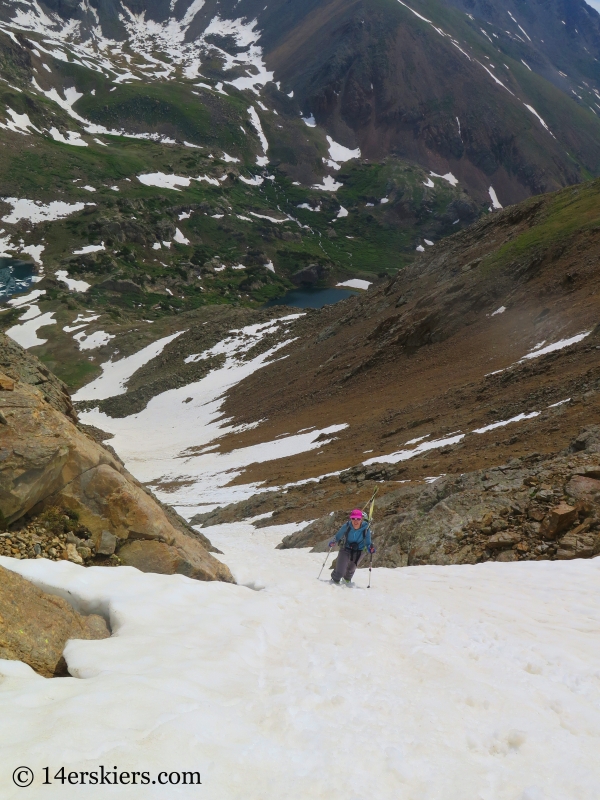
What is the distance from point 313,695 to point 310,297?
16575 centimetres

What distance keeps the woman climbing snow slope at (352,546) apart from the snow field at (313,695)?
154cm

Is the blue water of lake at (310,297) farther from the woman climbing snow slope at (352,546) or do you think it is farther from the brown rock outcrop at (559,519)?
the woman climbing snow slope at (352,546)

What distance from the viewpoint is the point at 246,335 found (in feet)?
269

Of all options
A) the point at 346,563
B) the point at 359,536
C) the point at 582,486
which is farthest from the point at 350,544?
the point at 582,486

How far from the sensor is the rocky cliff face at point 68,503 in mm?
8703

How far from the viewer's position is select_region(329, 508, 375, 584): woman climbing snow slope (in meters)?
11.9

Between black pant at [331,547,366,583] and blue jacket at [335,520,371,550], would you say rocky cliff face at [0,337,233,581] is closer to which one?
black pant at [331,547,366,583]

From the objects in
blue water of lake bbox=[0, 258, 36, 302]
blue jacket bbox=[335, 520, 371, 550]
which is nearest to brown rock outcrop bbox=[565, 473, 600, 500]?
blue jacket bbox=[335, 520, 371, 550]

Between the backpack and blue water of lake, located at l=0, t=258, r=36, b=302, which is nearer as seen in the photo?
the backpack

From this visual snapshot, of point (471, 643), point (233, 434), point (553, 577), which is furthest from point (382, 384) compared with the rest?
point (471, 643)

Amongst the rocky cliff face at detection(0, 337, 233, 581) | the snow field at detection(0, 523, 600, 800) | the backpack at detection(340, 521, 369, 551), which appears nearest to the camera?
the snow field at detection(0, 523, 600, 800)

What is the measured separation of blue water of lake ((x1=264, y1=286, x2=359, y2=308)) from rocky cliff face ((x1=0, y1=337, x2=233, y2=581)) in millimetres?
148303

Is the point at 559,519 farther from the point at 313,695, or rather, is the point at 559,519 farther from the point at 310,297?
the point at 310,297

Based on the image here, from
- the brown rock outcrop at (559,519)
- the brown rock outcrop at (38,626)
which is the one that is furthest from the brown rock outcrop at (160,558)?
the brown rock outcrop at (559,519)
